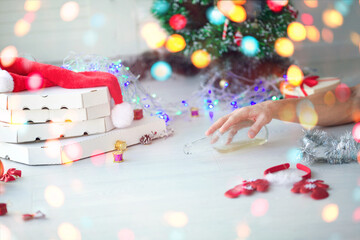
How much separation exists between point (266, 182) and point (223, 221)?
22cm

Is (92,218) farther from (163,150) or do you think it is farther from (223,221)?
(163,150)

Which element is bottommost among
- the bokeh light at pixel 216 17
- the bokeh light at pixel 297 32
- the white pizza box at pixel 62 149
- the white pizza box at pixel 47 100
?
the white pizza box at pixel 62 149

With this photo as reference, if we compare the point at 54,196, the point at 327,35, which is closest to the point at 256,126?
the point at 54,196

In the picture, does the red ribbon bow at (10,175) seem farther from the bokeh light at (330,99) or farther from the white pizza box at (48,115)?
the bokeh light at (330,99)

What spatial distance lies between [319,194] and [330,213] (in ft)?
0.27

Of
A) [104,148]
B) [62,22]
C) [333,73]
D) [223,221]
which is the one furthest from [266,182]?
[62,22]

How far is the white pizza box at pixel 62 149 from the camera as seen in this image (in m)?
1.41

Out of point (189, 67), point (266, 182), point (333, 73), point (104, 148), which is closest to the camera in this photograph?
point (266, 182)

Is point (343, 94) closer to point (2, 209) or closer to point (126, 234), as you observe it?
point (126, 234)

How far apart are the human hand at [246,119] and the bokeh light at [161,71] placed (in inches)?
61.8

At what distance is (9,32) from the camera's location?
368 centimetres

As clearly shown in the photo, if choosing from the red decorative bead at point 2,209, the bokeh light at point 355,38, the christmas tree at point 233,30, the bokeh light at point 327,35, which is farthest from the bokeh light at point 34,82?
the bokeh light at point 355,38

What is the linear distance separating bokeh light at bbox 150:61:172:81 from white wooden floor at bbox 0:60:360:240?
5.02 ft

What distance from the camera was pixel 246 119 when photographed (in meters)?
1.45
